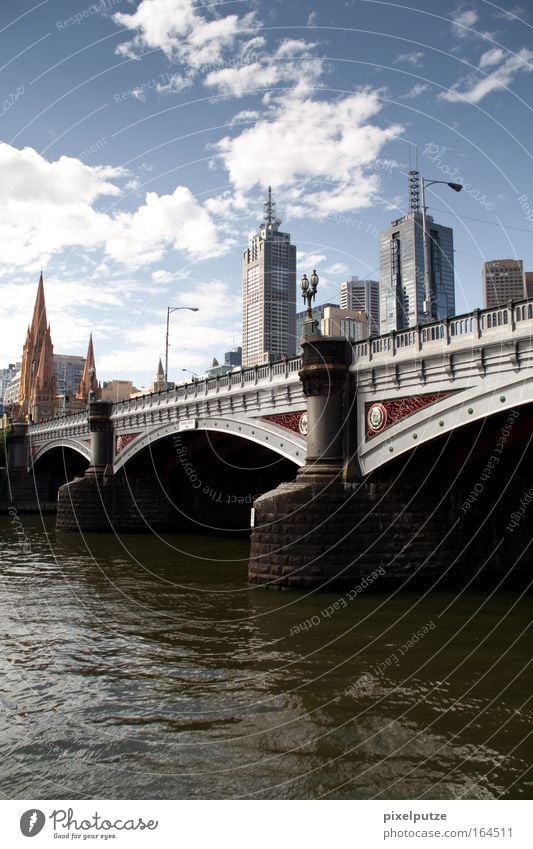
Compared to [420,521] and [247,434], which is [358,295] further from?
[420,521]

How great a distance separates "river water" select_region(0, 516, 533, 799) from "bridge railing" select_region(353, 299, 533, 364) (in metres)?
7.13

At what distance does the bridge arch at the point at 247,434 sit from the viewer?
972 inches

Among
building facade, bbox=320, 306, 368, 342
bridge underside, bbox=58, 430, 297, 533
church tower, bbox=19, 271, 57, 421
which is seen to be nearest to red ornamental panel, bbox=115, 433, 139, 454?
bridge underside, bbox=58, 430, 297, 533

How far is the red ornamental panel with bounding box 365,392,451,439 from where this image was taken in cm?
1939

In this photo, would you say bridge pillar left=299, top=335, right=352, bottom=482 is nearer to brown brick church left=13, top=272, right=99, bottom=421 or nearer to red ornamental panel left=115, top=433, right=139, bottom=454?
red ornamental panel left=115, top=433, right=139, bottom=454

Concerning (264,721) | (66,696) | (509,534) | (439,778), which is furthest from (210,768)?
(509,534)

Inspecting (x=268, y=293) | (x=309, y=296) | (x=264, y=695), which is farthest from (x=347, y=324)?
(x=268, y=293)

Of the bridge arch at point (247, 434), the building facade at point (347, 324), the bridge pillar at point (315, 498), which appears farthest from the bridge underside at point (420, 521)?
the building facade at point (347, 324)

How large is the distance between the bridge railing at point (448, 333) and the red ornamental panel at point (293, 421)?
347cm

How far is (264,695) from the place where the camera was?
1121 centimetres

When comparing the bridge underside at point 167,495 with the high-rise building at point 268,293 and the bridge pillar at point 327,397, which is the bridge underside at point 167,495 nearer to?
the high-rise building at point 268,293
